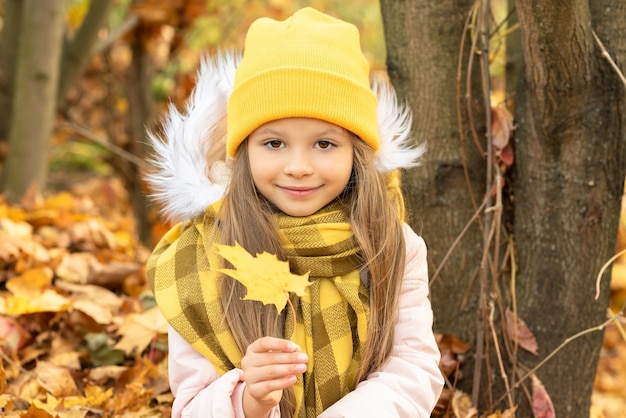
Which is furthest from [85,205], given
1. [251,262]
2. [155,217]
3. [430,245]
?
[251,262]

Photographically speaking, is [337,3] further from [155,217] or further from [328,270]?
[328,270]

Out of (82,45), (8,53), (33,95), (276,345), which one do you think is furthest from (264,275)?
(8,53)

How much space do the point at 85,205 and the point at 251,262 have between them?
3.01 metres

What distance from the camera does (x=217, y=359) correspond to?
1.79 m

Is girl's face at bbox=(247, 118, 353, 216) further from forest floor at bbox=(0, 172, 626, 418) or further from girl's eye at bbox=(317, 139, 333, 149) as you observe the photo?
forest floor at bbox=(0, 172, 626, 418)

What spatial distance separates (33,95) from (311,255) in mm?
2542

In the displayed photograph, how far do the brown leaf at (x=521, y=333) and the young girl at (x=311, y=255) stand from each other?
48 centimetres

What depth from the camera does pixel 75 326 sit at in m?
2.54

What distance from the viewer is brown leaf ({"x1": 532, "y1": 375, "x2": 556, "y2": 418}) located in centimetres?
222

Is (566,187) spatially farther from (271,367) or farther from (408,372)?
(271,367)

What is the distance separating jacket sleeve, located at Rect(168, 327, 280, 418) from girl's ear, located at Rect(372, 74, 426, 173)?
2.13 feet

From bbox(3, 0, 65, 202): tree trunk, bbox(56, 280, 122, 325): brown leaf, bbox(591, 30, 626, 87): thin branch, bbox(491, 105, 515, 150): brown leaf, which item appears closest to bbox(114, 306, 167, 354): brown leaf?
bbox(56, 280, 122, 325): brown leaf

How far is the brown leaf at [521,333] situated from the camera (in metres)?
2.24

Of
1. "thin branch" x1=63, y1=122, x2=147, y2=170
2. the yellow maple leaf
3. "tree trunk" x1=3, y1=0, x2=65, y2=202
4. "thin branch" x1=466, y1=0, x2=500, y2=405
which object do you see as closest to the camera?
the yellow maple leaf
